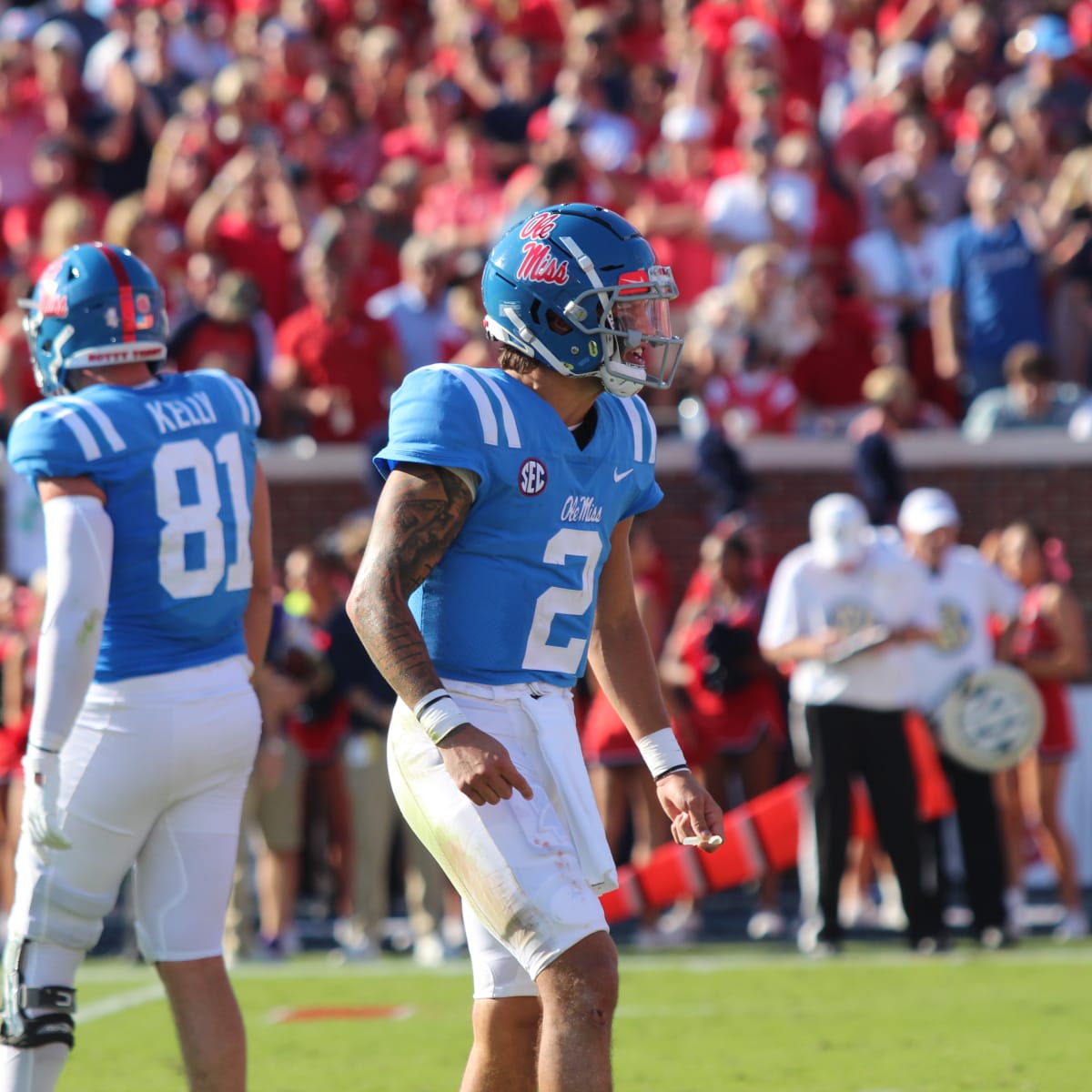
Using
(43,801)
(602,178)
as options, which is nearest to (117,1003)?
(43,801)

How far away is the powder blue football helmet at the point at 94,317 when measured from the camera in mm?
4816

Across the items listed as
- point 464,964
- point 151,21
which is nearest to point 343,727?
point 464,964

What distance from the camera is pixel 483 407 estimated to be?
393cm

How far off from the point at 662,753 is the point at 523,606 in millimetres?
541

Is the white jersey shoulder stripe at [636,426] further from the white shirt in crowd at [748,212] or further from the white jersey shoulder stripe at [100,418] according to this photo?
the white shirt in crowd at [748,212]

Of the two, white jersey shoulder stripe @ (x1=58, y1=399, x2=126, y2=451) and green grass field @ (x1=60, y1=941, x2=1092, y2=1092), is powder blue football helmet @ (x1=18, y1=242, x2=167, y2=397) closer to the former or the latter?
white jersey shoulder stripe @ (x1=58, y1=399, x2=126, y2=451)

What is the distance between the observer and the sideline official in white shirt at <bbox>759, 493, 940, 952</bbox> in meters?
9.72

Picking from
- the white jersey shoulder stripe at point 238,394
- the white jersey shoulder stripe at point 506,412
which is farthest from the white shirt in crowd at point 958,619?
the white jersey shoulder stripe at point 506,412

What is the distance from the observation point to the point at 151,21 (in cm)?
1436

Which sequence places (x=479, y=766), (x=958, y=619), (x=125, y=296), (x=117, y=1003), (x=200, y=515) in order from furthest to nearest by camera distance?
(x=958, y=619) < (x=117, y=1003) < (x=125, y=296) < (x=200, y=515) < (x=479, y=766)

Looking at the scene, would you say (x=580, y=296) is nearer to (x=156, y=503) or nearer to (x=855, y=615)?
(x=156, y=503)

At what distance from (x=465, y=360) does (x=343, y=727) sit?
2.12 meters

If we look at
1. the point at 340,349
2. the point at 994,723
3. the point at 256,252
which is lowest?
the point at 994,723

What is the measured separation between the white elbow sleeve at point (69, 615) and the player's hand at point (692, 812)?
4.22 ft
